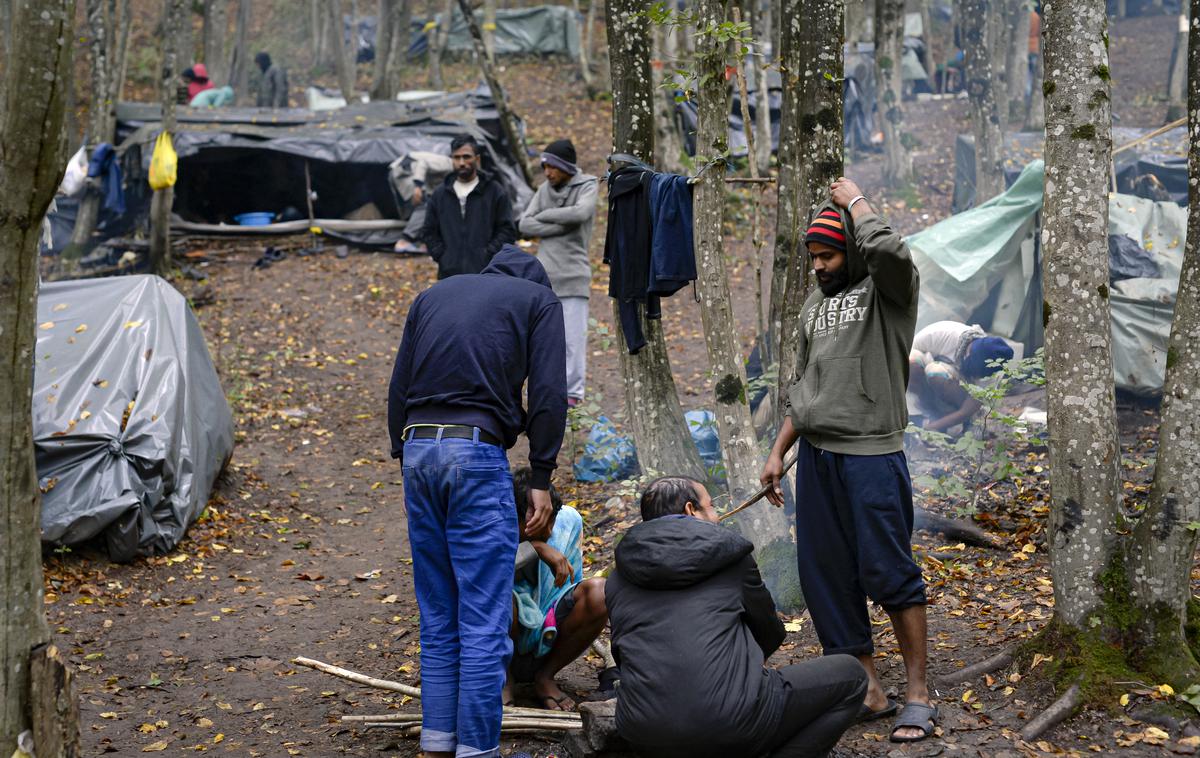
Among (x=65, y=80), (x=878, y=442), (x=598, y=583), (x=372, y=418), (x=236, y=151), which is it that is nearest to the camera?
(x=65, y=80)

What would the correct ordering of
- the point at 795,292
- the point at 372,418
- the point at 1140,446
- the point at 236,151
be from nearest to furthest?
1. the point at 795,292
2. the point at 1140,446
3. the point at 372,418
4. the point at 236,151

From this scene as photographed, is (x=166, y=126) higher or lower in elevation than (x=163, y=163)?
higher

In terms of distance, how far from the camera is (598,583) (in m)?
4.43

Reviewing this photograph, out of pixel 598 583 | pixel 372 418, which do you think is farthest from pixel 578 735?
pixel 372 418

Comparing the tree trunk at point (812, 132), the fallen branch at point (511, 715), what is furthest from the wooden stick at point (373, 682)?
the tree trunk at point (812, 132)

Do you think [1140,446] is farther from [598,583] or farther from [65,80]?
[65,80]

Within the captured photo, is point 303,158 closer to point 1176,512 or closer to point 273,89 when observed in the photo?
point 273,89

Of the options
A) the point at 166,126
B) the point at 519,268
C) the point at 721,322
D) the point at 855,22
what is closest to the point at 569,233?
the point at 721,322

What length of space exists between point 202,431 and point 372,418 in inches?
106

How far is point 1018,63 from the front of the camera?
23.2 m

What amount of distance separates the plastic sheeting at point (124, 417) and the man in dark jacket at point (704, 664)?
4657 mm

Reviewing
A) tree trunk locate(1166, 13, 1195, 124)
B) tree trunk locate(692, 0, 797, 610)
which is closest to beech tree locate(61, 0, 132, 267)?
tree trunk locate(692, 0, 797, 610)

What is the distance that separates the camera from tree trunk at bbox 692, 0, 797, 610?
219 inches

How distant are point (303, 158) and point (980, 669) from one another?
13151mm
